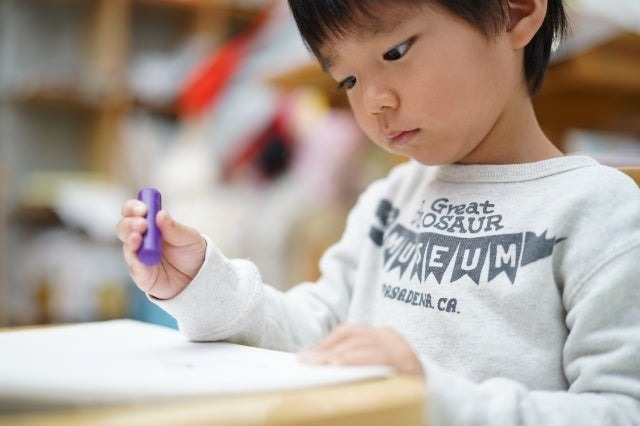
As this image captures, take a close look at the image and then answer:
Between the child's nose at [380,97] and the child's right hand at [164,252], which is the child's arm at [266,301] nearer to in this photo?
the child's right hand at [164,252]

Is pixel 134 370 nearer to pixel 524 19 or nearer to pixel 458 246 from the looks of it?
pixel 458 246

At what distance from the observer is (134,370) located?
1.37 ft

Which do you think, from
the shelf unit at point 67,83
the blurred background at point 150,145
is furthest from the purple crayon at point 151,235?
the shelf unit at point 67,83

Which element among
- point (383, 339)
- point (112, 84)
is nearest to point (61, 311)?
point (112, 84)

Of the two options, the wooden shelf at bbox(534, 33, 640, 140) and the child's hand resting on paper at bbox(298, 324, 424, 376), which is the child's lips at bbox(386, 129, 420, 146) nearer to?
the child's hand resting on paper at bbox(298, 324, 424, 376)

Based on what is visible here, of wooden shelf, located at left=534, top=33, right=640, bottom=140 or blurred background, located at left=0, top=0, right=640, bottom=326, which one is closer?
wooden shelf, located at left=534, top=33, right=640, bottom=140

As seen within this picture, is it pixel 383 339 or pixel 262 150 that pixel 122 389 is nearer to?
pixel 383 339

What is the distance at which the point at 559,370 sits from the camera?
1.85 ft

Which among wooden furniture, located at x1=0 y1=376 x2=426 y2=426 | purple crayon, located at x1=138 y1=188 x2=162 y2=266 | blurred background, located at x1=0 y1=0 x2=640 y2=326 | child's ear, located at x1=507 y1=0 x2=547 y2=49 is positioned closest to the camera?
wooden furniture, located at x1=0 y1=376 x2=426 y2=426

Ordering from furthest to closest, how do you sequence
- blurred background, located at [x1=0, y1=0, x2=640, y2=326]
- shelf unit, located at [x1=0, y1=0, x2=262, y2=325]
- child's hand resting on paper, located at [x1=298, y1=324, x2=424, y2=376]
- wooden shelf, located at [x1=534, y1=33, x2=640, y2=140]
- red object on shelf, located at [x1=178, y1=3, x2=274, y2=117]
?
shelf unit, located at [x1=0, y1=0, x2=262, y2=325]
red object on shelf, located at [x1=178, y1=3, x2=274, y2=117]
blurred background, located at [x1=0, y1=0, x2=640, y2=326]
wooden shelf, located at [x1=534, y1=33, x2=640, y2=140]
child's hand resting on paper, located at [x1=298, y1=324, x2=424, y2=376]

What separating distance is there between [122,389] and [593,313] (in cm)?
34

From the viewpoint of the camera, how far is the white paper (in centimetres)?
37

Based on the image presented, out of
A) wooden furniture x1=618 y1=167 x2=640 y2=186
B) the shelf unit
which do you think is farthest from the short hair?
the shelf unit

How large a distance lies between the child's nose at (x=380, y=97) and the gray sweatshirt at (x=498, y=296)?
113 millimetres
